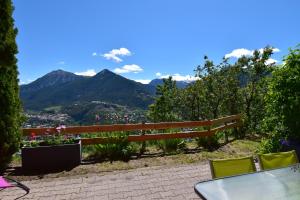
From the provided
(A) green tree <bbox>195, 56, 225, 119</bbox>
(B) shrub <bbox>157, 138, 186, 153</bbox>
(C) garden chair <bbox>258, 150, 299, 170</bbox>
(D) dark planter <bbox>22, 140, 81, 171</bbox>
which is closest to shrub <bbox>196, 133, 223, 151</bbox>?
(B) shrub <bbox>157, 138, 186, 153</bbox>

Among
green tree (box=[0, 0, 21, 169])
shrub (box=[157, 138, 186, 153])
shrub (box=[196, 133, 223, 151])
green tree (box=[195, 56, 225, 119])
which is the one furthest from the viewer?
green tree (box=[195, 56, 225, 119])

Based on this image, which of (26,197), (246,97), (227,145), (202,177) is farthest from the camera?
(246,97)

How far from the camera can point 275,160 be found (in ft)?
13.0

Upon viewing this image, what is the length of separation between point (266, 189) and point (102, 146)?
5.85 metres

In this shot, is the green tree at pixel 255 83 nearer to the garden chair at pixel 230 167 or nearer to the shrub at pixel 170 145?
the shrub at pixel 170 145

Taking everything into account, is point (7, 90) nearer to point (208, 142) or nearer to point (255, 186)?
point (208, 142)

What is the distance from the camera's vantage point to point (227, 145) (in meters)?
9.98

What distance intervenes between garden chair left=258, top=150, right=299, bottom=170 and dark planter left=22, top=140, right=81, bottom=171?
196 inches

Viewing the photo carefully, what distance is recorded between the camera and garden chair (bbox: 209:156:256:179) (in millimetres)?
3559

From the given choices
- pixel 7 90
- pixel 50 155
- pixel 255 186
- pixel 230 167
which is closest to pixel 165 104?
pixel 50 155

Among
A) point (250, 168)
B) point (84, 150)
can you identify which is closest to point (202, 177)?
point (250, 168)

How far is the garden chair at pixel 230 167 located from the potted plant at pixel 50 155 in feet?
15.9

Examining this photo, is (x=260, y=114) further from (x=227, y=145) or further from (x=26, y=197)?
(x=26, y=197)

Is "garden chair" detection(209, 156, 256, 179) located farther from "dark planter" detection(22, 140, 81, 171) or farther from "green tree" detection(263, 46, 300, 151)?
"dark planter" detection(22, 140, 81, 171)
